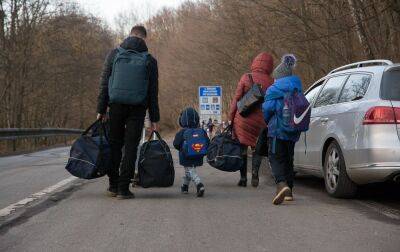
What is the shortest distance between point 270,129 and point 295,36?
11.2m

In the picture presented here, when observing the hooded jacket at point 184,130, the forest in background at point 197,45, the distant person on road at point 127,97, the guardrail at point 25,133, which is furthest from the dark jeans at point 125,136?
the guardrail at point 25,133

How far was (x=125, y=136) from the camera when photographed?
752cm

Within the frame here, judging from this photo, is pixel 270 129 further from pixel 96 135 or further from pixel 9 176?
pixel 9 176

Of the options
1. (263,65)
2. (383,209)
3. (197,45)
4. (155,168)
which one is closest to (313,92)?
(263,65)

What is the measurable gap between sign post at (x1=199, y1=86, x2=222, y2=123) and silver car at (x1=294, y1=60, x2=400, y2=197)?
66.3 ft

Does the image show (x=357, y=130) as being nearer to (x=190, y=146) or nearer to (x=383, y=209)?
(x=383, y=209)

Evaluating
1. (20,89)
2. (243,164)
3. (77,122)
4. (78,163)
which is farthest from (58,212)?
(77,122)

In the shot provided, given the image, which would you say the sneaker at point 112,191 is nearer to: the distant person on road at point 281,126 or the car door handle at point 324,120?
the distant person on road at point 281,126

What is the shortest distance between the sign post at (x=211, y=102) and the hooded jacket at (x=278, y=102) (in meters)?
21.3

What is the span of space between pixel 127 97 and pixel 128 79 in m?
0.22

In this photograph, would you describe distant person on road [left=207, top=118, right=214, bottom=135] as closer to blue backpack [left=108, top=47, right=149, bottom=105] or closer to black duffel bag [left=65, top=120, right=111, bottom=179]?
black duffel bag [left=65, top=120, right=111, bottom=179]

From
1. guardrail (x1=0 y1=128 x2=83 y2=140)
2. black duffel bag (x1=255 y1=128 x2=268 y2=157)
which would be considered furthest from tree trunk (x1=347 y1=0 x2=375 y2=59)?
guardrail (x1=0 y1=128 x2=83 y2=140)

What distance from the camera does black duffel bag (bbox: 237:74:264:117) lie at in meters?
8.82

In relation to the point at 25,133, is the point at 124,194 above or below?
below
